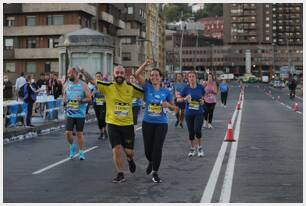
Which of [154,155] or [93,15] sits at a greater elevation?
[93,15]

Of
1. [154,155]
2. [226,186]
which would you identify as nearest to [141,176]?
[154,155]

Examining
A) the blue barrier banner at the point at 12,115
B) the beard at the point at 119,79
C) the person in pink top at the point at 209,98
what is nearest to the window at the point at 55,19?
the person in pink top at the point at 209,98

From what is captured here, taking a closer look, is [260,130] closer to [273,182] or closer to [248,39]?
[273,182]

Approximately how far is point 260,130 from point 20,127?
7200 mm

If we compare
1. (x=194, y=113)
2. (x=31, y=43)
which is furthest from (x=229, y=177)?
(x=31, y=43)

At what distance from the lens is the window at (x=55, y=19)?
6844 cm

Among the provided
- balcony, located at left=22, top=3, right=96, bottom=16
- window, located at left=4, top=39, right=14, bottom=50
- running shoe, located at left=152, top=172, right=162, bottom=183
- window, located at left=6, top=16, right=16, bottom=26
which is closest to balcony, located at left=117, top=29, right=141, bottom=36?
balcony, located at left=22, top=3, right=96, bottom=16

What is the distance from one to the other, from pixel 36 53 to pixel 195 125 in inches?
2303

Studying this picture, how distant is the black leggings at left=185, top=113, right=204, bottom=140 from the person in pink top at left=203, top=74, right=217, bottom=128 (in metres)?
5.94

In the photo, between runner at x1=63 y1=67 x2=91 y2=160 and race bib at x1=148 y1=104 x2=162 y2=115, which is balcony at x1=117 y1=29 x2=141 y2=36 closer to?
runner at x1=63 y1=67 x2=91 y2=160

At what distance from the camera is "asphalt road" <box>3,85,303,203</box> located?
8.27m

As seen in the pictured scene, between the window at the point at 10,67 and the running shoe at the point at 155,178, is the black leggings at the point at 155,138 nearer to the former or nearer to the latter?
the running shoe at the point at 155,178

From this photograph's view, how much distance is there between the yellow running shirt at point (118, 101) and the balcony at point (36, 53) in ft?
195

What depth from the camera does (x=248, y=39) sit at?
609 ft
